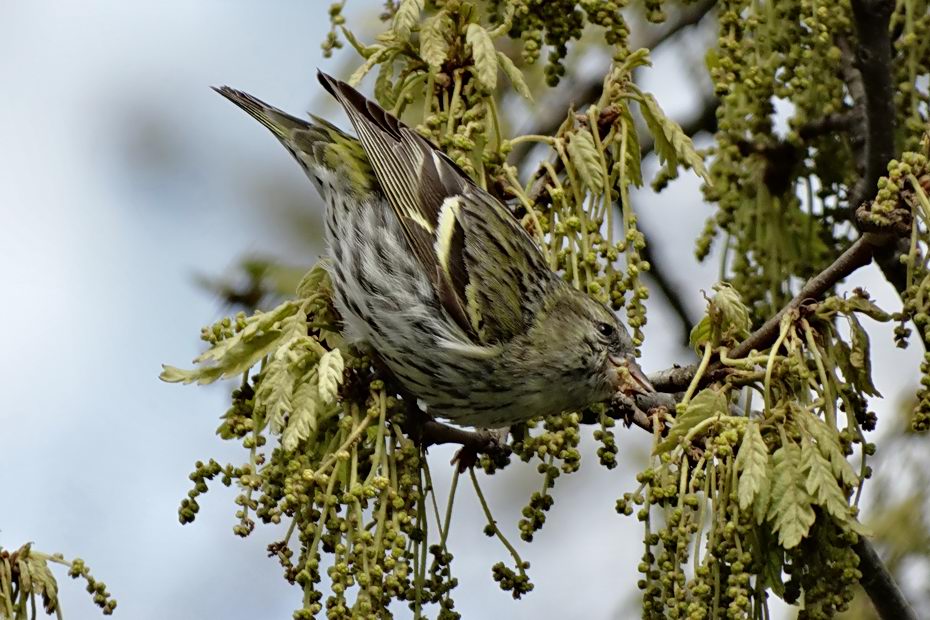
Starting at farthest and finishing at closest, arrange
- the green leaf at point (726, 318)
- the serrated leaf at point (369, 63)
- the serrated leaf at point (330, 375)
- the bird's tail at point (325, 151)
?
the bird's tail at point (325, 151)
the serrated leaf at point (369, 63)
the green leaf at point (726, 318)
the serrated leaf at point (330, 375)

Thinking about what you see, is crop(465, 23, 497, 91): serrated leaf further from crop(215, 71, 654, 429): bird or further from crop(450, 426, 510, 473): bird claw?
crop(450, 426, 510, 473): bird claw

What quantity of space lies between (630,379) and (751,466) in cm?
89

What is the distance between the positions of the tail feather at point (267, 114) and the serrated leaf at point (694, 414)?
1702 millimetres

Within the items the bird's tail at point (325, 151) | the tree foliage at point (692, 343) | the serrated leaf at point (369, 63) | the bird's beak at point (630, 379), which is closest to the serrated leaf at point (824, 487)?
the tree foliage at point (692, 343)

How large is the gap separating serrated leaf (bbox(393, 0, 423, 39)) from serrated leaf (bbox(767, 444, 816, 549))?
1335mm

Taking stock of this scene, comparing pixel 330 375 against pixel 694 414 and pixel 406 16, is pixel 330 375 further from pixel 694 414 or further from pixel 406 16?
pixel 406 16

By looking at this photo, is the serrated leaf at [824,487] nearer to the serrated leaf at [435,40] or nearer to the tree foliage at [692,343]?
the tree foliage at [692,343]

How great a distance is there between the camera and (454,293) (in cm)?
363

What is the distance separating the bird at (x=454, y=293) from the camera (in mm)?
3408

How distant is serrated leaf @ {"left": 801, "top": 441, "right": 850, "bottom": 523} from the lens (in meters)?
2.53

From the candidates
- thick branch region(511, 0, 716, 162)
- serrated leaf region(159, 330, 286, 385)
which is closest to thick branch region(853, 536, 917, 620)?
serrated leaf region(159, 330, 286, 385)

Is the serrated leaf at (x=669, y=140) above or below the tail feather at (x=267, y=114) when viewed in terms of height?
below

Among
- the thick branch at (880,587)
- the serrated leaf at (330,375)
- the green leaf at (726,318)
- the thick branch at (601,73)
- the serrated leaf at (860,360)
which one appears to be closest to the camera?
the serrated leaf at (330,375)

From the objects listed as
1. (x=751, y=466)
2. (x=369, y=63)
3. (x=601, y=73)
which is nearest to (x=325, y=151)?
(x=369, y=63)
